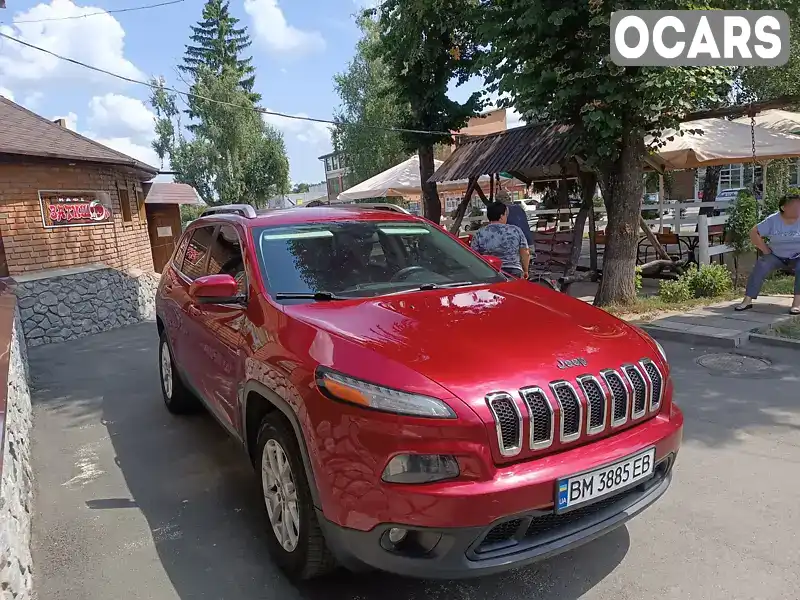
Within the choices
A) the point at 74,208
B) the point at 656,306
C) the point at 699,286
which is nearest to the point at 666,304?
the point at 656,306

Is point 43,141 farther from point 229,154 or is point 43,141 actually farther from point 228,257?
point 229,154

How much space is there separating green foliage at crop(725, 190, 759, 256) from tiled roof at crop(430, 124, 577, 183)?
2.71 m

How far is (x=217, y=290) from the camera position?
335 centimetres

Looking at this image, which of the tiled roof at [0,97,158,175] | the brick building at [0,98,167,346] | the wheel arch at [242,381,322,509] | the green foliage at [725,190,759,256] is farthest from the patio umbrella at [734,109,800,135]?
the brick building at [0,98,167,346]

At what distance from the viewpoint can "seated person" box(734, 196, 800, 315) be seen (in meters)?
7.36

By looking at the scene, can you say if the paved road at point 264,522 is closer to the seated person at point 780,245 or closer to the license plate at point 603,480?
the license plate at point 603,480

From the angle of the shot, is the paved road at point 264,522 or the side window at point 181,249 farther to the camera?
the side window at point 181,249

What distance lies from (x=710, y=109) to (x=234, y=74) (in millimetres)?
36039

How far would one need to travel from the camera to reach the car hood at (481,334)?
243 centimetres

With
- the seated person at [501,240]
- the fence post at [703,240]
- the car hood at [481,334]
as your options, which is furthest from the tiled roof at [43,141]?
the fence post at [703,240]

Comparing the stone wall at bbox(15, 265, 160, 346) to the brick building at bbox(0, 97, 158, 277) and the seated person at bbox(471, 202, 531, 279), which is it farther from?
the seated person at bbox(471, 202, 531, 279)

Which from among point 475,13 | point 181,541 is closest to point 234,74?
point 475,13

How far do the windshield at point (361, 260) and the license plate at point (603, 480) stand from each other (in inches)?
59.3

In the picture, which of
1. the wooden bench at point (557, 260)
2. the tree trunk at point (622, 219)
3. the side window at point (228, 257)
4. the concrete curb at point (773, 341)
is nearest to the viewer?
the side window at point (228, 257)
